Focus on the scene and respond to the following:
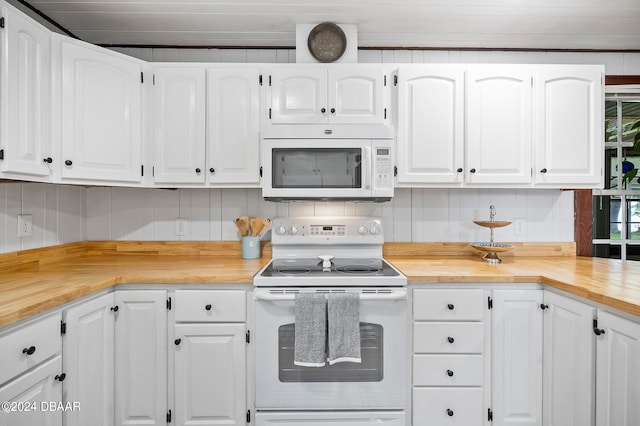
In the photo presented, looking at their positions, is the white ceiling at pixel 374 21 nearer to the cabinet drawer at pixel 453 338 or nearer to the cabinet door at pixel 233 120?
the cabinet door at pixel 233 120

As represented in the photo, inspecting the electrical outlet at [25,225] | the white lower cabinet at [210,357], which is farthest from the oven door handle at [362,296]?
the electrical outlet at [25,225]

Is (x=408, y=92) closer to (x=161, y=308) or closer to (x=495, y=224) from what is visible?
(x=495, y=224)

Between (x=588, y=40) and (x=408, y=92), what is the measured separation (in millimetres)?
1382

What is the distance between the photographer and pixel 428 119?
2.14 m

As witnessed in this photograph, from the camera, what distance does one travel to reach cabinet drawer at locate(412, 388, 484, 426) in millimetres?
1793

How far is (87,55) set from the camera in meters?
1.87

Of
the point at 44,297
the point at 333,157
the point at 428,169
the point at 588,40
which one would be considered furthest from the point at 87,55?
the point at 588,40

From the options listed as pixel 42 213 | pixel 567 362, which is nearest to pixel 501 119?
pixel 567 362

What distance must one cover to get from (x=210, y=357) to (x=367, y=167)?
1.32 m

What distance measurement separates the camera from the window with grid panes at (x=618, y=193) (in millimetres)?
2496

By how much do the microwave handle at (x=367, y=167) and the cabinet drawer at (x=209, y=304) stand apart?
938 millimetres

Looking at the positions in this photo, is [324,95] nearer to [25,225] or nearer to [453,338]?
[453,338]

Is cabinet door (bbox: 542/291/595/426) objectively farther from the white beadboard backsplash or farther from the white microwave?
the white microwave

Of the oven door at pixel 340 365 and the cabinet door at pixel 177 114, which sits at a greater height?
the cabinet door at pixel 177 114
